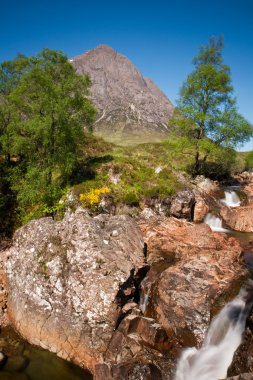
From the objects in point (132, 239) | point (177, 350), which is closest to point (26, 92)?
point (132, 239)

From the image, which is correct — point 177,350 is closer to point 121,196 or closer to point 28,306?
point 28,306

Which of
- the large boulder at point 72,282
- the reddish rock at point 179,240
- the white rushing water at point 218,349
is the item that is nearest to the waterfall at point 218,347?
the white rushing water at point 218,349

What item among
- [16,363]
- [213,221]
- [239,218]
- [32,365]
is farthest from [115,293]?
[239,218]

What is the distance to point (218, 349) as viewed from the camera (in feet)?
36.3

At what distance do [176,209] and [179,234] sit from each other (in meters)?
5.70

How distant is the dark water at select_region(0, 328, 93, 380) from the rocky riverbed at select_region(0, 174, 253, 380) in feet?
1.11

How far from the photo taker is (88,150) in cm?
3719

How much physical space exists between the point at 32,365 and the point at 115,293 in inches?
196

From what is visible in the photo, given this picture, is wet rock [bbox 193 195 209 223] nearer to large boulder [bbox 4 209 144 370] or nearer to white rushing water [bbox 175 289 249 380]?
large boulder [bbox 4 209 144 370]

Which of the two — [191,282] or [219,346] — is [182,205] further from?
[219,346]

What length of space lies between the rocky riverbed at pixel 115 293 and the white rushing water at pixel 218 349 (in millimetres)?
328

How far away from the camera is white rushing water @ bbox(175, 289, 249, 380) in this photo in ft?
34.5

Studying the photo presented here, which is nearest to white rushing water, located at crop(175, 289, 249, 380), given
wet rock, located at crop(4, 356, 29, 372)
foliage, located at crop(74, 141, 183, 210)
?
wet rock, located at crop(4, 356, 29, 372)

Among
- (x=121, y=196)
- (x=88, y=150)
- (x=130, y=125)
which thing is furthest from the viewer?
(x=130, y=125)
